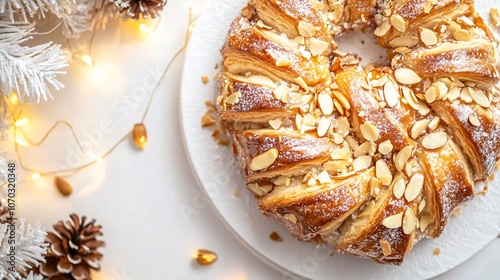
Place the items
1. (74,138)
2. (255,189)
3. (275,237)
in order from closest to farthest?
(255,189) < (275,237) < (74,138)

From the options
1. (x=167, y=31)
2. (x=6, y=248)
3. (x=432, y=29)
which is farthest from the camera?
(x=167, y=31)

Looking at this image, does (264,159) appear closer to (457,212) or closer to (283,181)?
(283,181)

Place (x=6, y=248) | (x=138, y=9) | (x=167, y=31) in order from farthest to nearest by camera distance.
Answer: (x=167, y=31) < (x=138, y=9) < (x=6, y=248)

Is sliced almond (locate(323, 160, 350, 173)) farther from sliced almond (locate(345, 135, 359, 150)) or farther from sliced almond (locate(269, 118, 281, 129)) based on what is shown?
sliced almond (locate(269, 118, 281, 129))

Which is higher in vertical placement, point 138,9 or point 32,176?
point 138,9

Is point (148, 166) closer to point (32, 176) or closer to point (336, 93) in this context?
point (32, 176)

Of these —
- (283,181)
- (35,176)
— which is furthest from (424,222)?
(35,176)

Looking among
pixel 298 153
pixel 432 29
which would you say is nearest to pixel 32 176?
pixel 298 153
